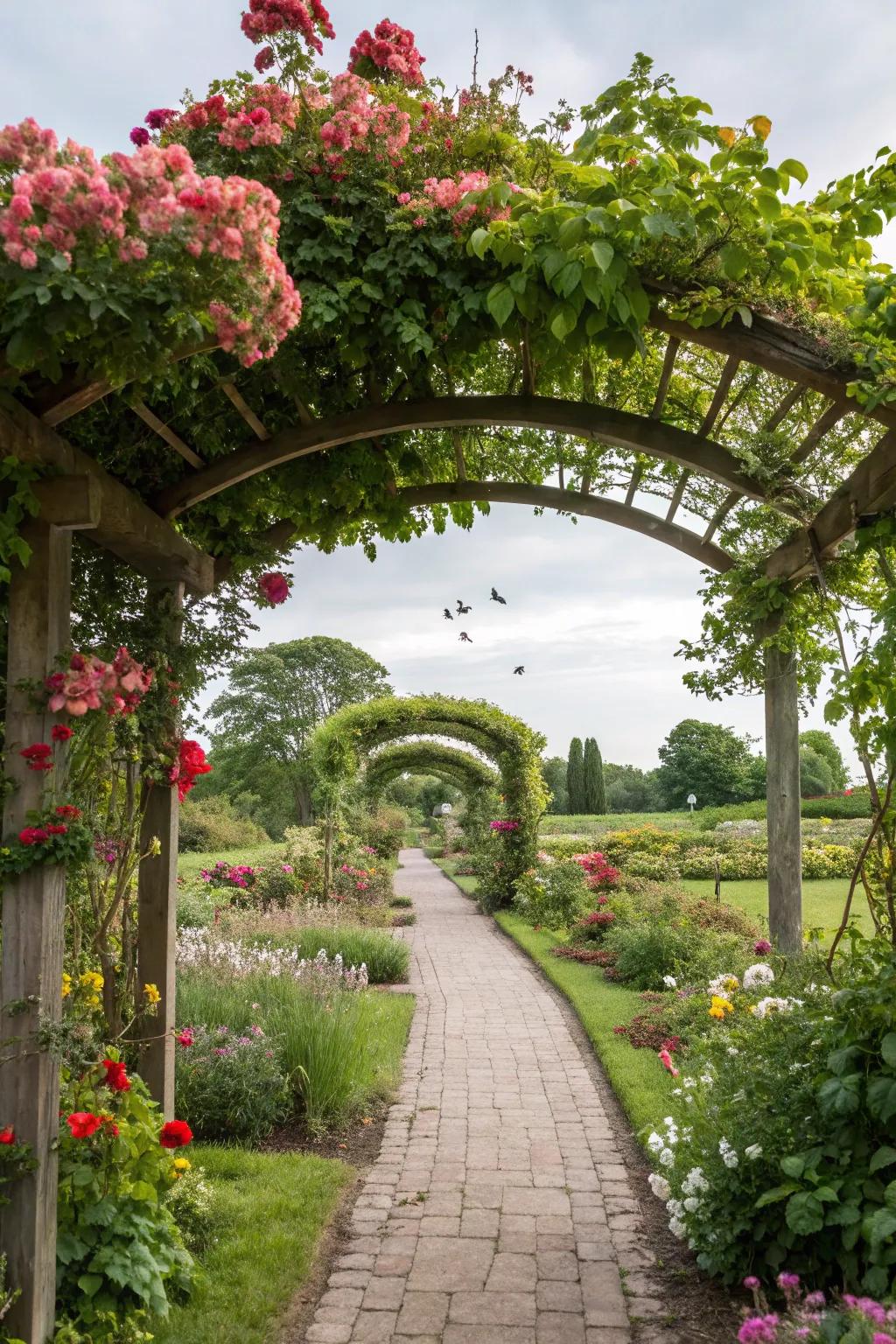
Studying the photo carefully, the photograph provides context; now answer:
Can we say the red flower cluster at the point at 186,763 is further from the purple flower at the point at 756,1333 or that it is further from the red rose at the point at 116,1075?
the purple flower at the point at 756,1333

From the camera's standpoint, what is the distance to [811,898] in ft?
45.0

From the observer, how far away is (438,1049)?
6477mm

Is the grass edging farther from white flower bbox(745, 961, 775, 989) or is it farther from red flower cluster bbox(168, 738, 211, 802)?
red flower cluster bbox(168, 738, 211, 802)

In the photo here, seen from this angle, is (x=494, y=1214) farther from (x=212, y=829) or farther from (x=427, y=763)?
(x=212, y=829)

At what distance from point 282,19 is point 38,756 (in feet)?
8.35

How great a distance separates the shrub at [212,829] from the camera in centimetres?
2356

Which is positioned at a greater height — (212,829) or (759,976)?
(759,976)

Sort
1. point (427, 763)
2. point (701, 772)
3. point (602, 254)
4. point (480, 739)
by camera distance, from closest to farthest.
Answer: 1. point (602, 254)
2. point (480, 739)
3. point (427, 763)
4. point (701, 772)

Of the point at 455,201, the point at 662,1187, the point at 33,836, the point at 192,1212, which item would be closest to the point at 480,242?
the point at 455,201

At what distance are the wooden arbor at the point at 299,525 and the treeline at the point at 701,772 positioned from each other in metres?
26.5

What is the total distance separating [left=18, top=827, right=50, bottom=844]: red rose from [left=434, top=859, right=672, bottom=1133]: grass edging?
8.79 ft

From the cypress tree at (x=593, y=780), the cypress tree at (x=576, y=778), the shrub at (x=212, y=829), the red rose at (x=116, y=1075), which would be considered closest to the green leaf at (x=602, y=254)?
the red rose at (x=116, y=1075)

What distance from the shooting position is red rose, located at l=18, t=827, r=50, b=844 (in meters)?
2.69

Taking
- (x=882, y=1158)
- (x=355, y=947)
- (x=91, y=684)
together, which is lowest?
(x=355, y=947)
